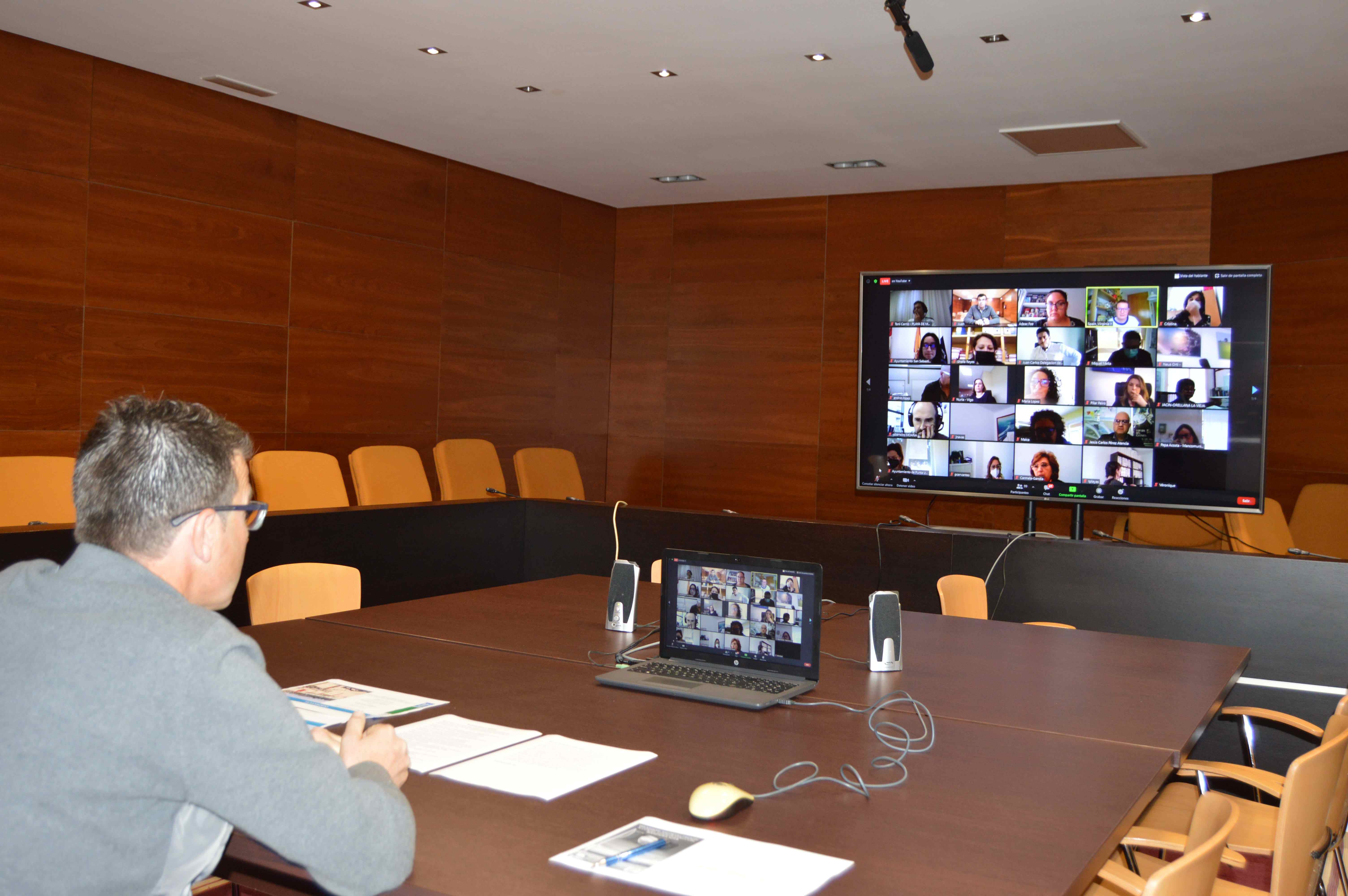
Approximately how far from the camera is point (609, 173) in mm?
7781

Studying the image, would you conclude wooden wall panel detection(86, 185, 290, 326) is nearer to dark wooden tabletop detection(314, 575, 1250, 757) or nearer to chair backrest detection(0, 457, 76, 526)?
chair backrest detection(0, 457, 76, 526)

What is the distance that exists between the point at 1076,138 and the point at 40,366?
5.76m

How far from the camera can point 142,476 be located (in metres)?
1.35

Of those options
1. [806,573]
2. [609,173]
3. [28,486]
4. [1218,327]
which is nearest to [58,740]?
[806,573]

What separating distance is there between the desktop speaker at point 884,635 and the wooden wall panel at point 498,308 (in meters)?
5.52

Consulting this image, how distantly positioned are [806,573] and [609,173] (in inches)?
234

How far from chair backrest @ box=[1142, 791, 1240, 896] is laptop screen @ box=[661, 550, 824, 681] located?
861 mm

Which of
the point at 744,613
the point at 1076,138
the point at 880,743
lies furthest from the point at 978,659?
the point at 1076,138

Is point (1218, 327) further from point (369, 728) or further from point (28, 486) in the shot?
point (28, 486)

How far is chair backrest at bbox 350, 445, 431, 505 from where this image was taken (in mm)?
5816

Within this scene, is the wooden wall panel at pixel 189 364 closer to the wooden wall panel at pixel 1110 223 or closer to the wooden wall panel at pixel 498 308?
the wooden wall panel at pixel 498 308

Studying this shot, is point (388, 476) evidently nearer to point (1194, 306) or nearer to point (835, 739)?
point (1194, 306)

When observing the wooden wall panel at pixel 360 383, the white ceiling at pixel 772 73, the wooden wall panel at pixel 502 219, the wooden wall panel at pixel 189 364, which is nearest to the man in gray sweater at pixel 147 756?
the white ceiling at pixel 772 73

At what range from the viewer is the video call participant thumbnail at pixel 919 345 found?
18.6 feet
